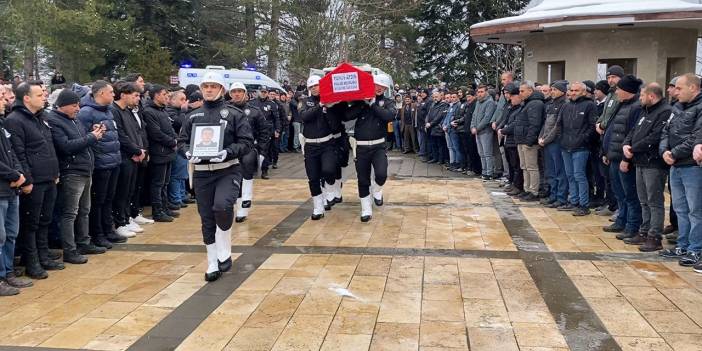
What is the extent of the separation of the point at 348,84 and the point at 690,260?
13.9 ft

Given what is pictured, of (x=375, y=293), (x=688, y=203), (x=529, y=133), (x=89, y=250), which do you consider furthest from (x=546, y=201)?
(x=89, y=250)

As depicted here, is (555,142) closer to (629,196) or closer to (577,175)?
(577,175)

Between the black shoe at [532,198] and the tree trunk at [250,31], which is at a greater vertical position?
the tree trunk at [250,31]

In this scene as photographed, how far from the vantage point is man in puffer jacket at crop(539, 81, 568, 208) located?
28.9 feet

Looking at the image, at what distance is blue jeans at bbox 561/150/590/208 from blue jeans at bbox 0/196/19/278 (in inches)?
267

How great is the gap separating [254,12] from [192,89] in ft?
68.3

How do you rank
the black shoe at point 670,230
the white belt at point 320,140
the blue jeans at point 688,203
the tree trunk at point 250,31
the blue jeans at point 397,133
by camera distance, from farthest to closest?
the tree trunk at point 250,31
the blue jeans at point 397,133
the white belt at point 320,140
the black shoe at point 670,230
the blue jeans at point 688,203

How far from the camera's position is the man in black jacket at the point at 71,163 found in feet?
19.9

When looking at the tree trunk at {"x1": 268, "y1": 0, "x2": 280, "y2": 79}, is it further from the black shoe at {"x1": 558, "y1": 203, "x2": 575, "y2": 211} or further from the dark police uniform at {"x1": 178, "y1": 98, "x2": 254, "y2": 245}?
the dark police uniform at {"x1": 178, "y1": 98, "x2": 254, "y2": 245}

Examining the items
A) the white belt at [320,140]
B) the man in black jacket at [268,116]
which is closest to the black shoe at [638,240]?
the white belt at [320,140]

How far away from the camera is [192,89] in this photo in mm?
9625

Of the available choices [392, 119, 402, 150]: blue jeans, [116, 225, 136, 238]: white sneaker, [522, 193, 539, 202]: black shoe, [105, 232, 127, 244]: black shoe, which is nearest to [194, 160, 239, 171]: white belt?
[105, 232, 127, 244]: black shoe

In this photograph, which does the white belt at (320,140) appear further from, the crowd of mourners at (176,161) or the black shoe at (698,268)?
the black shoe at (698,268)

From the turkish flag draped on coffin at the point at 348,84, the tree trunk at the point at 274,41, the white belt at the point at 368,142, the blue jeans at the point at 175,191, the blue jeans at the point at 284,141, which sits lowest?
the blue jeans at the point at 175,191
